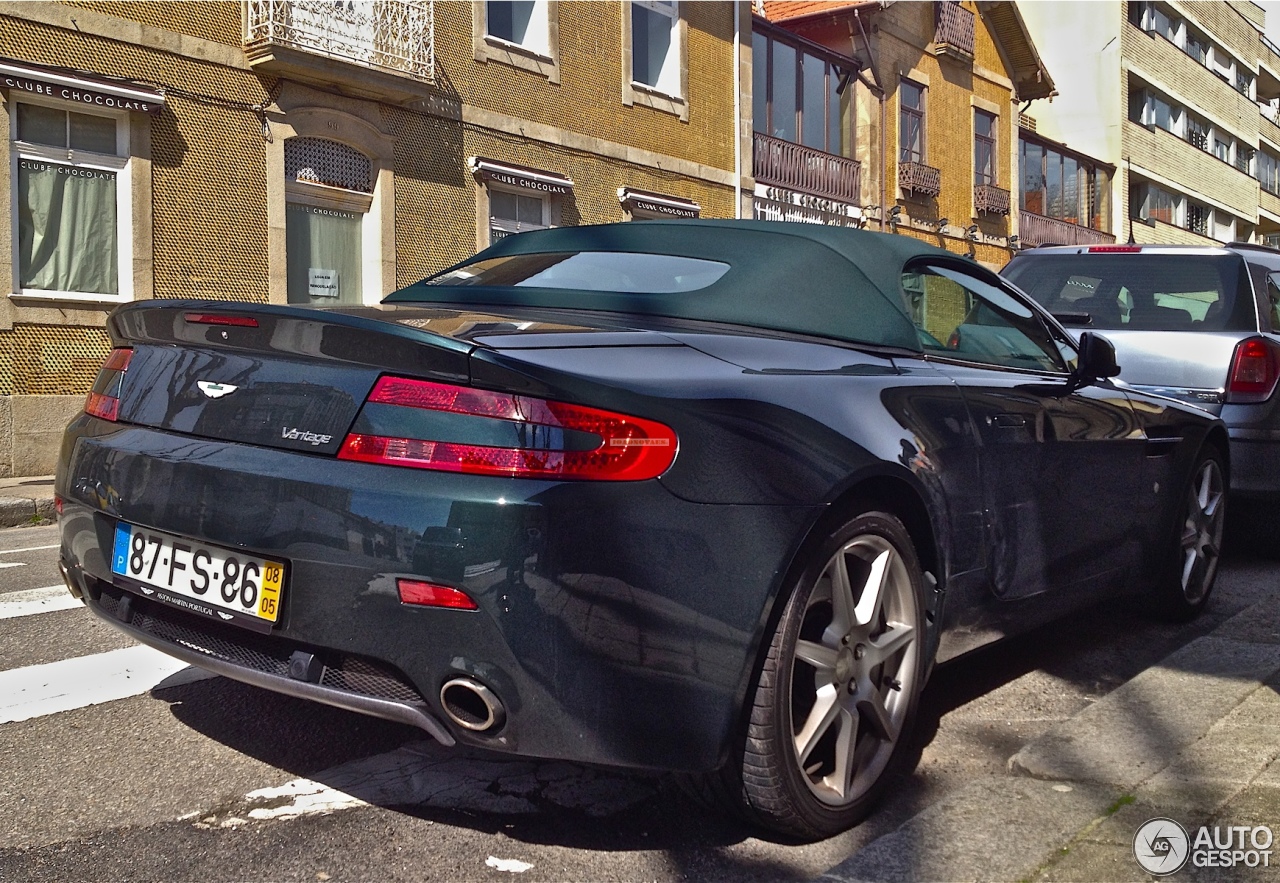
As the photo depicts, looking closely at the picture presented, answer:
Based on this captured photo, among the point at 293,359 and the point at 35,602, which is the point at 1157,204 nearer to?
the point at 35,602

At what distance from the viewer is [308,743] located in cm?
324

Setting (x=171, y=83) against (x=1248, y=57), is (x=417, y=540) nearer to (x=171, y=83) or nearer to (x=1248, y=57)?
(x=171, y=83)

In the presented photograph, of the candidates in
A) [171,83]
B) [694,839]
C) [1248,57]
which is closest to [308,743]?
[694,839]

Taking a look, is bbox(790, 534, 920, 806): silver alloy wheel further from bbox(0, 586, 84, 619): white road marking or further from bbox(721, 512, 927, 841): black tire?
bbox(0, 586, 84, 619): white road marking

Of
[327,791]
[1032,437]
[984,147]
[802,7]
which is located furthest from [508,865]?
[984,147]

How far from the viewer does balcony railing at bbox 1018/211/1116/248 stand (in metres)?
31.9

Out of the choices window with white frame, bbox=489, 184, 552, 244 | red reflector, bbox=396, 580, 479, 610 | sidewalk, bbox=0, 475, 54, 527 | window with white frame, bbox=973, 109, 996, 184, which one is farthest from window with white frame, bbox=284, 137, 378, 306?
window with white frame, bbox=973, 109, 996, 184

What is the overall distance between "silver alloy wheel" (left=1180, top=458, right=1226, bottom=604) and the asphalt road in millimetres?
876

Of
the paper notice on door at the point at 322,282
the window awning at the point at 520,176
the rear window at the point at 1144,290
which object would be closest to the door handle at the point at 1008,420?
the rear window at the point at 1144,290

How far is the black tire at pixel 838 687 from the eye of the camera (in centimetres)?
254

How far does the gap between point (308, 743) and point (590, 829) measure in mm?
906

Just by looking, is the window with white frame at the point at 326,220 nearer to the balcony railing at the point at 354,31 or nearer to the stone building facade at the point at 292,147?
the stone building facade at the point at 292,147

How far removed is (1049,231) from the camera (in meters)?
33.5

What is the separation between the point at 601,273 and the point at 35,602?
3048 millimetres
